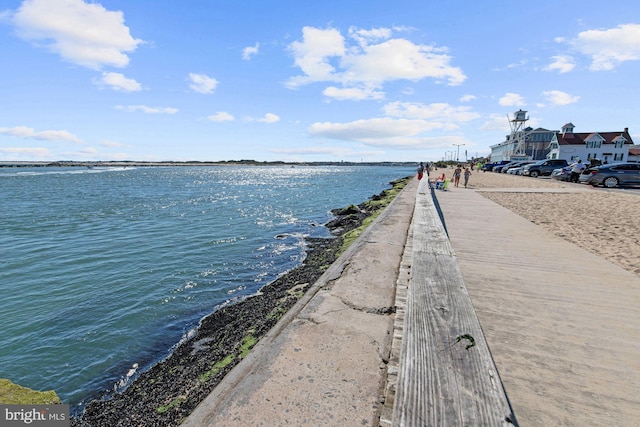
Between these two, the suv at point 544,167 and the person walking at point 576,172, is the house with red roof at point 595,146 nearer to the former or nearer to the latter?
the suv at point 544,167

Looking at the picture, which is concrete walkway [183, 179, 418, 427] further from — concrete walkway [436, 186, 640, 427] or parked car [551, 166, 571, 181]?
parked car [551, 166, 571, 181]

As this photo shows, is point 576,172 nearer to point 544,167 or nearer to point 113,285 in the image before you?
point 544,167

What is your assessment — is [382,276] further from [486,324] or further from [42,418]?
[42,418]

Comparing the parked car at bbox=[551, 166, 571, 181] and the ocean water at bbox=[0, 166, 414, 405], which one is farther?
the parked car at bbox=[551, 166, 571, 181]

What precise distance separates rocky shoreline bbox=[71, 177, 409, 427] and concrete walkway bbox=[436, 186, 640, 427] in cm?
321

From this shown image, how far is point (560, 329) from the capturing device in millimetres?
3324

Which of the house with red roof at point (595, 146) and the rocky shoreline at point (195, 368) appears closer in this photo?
the rocky shoreline at point (195, 368)

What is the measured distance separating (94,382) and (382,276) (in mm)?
4906

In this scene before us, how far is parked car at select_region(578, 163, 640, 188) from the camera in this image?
68.5 ft

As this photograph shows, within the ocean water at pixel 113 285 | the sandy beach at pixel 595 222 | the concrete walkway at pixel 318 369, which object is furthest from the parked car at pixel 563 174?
the concrete walkway at pixel 318 369

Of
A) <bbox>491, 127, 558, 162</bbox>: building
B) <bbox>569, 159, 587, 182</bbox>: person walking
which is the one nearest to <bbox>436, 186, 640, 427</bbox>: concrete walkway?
<bbox>569, 159, 587, 182</bbox>: person walking

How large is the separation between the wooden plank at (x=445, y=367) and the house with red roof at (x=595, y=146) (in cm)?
6819

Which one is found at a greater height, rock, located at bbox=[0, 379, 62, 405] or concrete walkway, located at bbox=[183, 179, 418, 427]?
concrete walkway, located at bbox=[183, 179, 418, 427]

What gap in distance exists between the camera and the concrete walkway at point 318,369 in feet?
7.30
